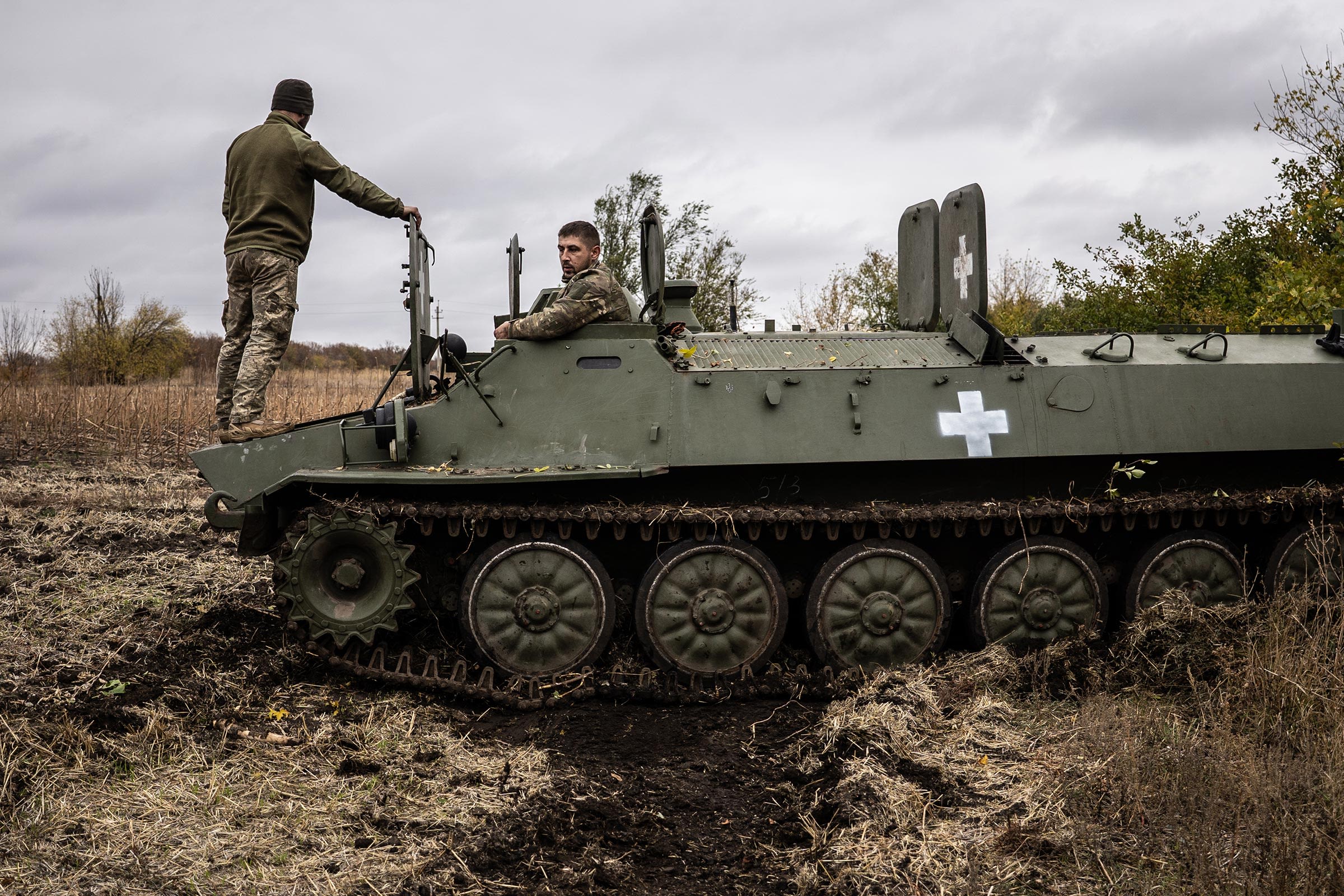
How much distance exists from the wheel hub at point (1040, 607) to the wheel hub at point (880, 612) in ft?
2.66

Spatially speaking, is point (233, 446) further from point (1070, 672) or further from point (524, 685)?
point (1070, 672)

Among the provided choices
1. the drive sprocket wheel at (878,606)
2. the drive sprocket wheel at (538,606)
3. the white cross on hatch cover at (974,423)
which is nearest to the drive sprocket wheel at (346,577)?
the drive sprocket wheel at (538,606)

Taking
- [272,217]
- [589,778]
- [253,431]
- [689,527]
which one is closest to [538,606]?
[689,527]

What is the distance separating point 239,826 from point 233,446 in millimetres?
2486

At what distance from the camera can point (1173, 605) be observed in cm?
657

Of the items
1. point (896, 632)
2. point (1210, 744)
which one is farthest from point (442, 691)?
point (1210, 744)

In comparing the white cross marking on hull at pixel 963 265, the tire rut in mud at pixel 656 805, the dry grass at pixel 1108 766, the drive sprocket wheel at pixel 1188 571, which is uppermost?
the white cross marking on hull at pixel 963 265

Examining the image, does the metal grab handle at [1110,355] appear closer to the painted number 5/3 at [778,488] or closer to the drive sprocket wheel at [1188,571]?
the drive sprocket wheel at [1188,571]

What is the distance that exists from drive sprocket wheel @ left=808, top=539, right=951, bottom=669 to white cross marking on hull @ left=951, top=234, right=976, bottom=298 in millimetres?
1950

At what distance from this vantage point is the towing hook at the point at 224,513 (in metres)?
6.14

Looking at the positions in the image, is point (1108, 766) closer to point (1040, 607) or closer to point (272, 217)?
point (1040, 607)

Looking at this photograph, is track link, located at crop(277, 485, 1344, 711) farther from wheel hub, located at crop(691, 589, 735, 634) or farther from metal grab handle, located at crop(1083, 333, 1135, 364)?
metal grab handle, located at crop(1083, 333, 1135, 364)

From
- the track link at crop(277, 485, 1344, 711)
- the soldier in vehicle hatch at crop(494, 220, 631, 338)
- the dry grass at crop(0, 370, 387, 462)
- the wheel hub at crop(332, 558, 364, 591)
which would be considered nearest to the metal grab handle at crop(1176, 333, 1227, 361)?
the track link at crop(277, 485, 1344, 711)

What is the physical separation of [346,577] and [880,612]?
3119mm
